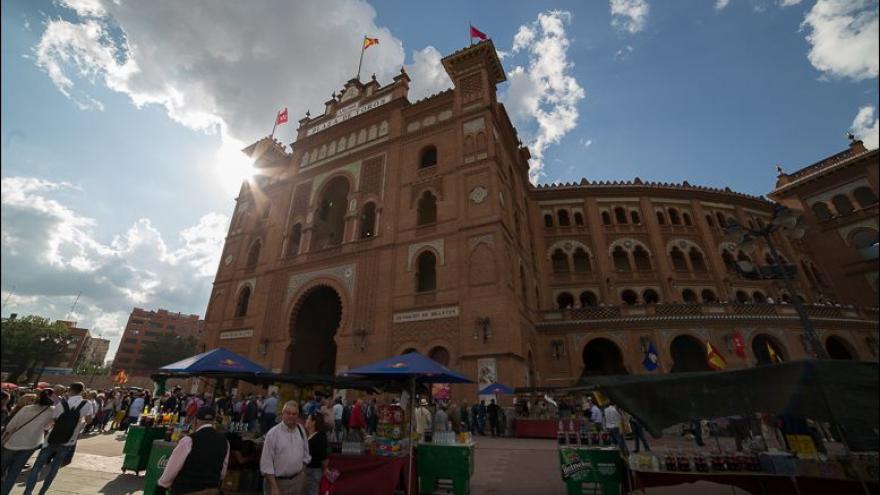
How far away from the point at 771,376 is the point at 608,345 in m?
18.6

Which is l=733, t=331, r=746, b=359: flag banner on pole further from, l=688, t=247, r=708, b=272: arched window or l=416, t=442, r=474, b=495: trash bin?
l=416, t=442, r=474, b=495: trash bin

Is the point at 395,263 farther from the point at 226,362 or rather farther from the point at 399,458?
the point at 399,458

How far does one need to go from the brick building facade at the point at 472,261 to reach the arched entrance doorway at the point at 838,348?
0.45 ft

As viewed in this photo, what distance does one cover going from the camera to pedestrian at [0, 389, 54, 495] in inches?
207

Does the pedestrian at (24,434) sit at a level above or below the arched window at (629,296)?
below

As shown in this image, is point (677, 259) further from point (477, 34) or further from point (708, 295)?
point (477, 34)

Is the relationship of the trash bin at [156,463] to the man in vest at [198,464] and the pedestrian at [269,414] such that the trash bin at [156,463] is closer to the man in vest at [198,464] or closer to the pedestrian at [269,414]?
the man in vest at [198,464]

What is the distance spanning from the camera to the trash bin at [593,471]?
6027mm

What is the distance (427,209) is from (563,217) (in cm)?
1092

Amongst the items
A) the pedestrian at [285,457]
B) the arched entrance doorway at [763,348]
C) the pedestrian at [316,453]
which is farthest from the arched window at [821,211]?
the pedestrian at [285,457]

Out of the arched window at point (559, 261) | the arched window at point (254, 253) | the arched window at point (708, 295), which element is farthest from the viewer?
the arched window at point (254, 253)

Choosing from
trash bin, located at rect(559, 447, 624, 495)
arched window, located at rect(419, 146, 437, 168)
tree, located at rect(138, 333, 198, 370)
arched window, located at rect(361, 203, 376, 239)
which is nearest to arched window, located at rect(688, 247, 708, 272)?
arched window, located at rect(419, 146, 437, 168)

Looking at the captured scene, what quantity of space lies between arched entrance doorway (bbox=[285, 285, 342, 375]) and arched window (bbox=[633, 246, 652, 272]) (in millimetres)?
19014

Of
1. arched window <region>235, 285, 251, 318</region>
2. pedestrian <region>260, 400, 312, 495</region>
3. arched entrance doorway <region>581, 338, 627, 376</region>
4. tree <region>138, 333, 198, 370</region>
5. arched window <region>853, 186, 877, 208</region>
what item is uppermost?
arched window <region>853, 186, 877, 208</region>
